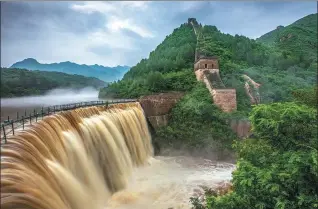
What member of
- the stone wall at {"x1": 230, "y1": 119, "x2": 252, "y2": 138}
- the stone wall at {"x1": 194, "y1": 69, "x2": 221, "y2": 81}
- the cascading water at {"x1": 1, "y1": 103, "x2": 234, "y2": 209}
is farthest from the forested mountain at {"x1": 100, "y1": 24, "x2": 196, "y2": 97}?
the cascading water at {"x1": 1, "y1": 103, "x2": 234, "y2": 209}

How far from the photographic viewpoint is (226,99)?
31594 mm

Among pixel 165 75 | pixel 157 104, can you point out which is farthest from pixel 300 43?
pixel 157 104

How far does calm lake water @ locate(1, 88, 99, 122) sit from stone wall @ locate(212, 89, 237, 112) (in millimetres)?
16993

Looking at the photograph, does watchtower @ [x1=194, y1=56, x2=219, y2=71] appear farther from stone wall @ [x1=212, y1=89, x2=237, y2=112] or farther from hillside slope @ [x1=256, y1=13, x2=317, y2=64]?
hillside slope @ [x1=256, y1=13, x2=317, y2=64]

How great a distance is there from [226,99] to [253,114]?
19.8 m

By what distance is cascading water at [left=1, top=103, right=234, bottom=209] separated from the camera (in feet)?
31.5

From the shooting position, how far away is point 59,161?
1327cm

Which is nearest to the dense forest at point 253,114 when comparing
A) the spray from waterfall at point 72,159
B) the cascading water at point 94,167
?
the cascading water at point 94,167

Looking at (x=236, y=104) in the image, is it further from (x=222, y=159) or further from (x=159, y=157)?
(x=159, y=157)

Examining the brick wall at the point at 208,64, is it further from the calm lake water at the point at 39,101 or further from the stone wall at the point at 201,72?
the calm lake water at the point at 39,101

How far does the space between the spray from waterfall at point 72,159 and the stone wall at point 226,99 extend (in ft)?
31.1

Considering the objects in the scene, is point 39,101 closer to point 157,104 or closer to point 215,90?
point 157,104

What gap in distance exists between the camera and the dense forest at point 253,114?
1041cm

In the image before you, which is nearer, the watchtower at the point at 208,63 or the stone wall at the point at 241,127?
the stone wall at the point at 241,127
